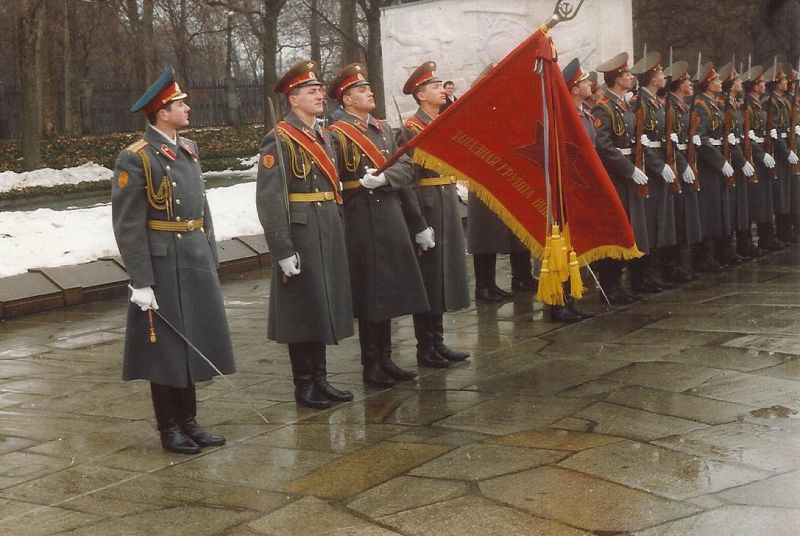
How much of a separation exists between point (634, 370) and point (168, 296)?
2795 mm

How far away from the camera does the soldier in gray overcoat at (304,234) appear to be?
21.2 feet

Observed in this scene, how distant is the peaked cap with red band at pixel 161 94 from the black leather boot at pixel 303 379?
1.58 m

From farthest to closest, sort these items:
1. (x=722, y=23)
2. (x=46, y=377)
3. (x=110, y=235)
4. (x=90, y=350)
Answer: (x=722, y=23)
(x=110, y=235)
(x=90, y=350)
(x=46, y=377)

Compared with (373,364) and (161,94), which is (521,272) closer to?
(373,364)

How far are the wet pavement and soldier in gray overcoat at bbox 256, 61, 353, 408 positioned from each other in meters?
0.34

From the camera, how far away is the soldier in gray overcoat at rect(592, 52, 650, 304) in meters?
9.60

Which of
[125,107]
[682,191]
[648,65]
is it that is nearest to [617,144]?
[648,65]

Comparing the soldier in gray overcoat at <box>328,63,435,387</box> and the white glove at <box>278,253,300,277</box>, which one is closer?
the white glove at <box>278,253,300,277</box>

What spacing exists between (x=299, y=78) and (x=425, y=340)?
1.95 meters

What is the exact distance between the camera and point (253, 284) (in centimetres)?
1152

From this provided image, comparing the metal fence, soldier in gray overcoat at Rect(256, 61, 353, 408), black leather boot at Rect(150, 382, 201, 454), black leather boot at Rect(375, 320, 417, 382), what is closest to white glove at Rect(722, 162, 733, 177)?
black leather boot at Rect(375, 320, 417, 382)

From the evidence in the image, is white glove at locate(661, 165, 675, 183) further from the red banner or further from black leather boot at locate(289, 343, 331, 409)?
black leather boot at locate(289, 343, 331, 409)

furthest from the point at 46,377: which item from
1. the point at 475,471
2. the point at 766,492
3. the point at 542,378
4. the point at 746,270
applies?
the point at 746,270

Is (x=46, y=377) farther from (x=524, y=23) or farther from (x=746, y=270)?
(x=524, y=23)
